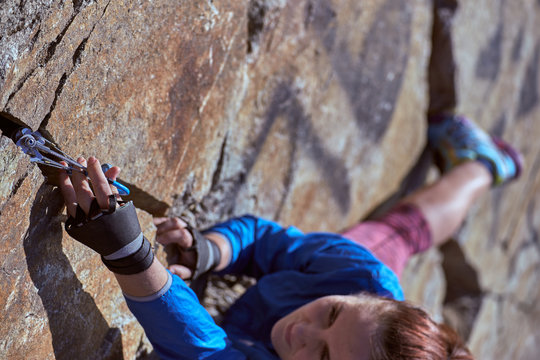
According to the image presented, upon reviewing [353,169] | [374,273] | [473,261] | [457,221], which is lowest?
[473,261]

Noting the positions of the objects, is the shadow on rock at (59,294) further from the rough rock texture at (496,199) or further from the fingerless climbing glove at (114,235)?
the rough rock texture at (496,199)

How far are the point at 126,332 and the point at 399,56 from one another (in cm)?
100

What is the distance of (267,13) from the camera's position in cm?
104

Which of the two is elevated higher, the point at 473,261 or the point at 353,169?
the point at 353,169

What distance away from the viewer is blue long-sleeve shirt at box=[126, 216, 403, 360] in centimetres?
102

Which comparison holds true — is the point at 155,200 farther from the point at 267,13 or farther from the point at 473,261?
the point at 473,261

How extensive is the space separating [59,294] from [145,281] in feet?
0.40

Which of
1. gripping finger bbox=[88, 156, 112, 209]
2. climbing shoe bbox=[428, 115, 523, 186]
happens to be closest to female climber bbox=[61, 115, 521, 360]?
gripping finger bbox=[88, 156, 112, 209]

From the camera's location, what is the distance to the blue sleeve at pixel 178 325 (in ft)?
2.64

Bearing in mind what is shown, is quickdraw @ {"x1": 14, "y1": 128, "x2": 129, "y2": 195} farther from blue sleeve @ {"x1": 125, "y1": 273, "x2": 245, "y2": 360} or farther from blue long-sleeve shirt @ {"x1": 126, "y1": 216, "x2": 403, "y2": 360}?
blue long-sleeve shirt @ {"x1": 126, "y1": 216, "x2": 403, "y2": 360}

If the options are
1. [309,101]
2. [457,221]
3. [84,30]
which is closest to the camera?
[84,30]

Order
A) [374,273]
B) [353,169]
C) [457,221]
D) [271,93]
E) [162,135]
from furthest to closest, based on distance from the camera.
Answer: [457,221] < [353,169] < [271,93] < [374,273] < [162,135]

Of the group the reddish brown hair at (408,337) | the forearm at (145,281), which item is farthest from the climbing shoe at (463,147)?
the forearm at (145,281)

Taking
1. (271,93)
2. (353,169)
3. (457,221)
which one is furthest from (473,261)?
(271,93)
